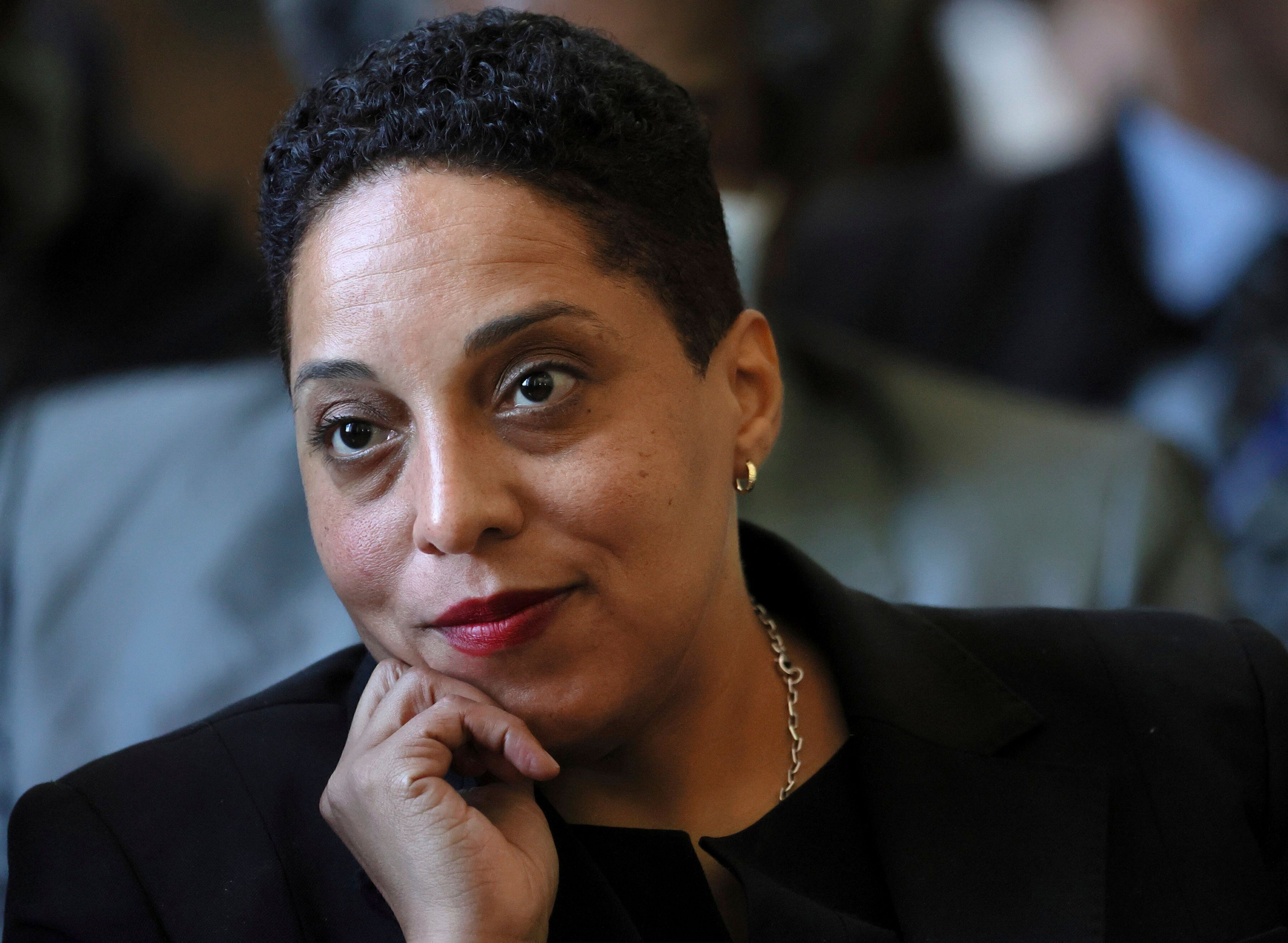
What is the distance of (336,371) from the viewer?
4.71 ft

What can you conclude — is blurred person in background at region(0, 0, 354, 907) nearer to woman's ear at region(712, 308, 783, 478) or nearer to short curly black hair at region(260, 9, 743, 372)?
short curly black hair at region(260, 9, 743, 372)

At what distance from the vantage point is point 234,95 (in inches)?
175

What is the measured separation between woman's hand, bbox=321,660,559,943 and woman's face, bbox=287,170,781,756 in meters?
0.04

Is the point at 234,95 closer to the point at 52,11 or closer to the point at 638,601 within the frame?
the point at 52,11

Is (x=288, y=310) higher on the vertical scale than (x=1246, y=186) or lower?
lower

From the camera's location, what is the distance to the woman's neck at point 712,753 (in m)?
1.61

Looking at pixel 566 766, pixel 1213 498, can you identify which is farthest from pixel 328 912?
pixel 1213 498

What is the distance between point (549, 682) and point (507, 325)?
334mm

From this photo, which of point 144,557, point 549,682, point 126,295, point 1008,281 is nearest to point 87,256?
point 126,295

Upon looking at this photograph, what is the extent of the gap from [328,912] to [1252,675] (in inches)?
44.5

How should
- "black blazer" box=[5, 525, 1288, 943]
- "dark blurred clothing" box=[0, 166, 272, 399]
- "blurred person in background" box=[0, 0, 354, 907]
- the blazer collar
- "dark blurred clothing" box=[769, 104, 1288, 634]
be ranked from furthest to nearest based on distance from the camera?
1. "dark blurred clothing" box=[769, 104, 1288, 634]
2. "dark blurred clothing" box=[0, 166, 272, 399]
3. "blurred person in background" box=[0, 0, 354, 907]
4. the blazer collar
5. "black blazer" box=[5, 525, 1288, 943]

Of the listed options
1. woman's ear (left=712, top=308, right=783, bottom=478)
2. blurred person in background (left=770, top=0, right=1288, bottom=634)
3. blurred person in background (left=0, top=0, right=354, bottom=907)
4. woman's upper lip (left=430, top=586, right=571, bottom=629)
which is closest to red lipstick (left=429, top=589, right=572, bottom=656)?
woman's upper lip (left=430, top=586, right=571, bottom=629)

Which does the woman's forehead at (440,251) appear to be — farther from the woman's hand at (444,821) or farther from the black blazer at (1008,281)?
the black blazer at (1008,281)

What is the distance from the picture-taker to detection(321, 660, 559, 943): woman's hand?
1377 mm
